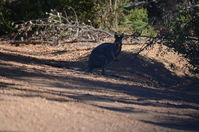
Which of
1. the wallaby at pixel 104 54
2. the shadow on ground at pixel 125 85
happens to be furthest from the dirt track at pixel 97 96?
the wallaby at pixel 104 54

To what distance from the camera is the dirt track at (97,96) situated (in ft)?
24.4

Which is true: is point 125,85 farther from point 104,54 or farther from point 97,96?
point 97,96

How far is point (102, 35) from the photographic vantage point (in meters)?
18.5

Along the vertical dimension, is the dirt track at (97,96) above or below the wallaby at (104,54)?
below

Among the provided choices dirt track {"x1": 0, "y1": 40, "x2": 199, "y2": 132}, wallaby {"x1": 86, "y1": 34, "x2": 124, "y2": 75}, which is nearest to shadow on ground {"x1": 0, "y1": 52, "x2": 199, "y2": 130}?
dirt track {"x1": 0, "y1": 40, "x2": 199, "y2": 132}

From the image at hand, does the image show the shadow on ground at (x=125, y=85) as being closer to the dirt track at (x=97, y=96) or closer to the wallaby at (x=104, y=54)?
the dirt track at (x=97, y=96)

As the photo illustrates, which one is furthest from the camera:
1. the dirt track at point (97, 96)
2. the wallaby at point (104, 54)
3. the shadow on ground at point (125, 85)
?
the wallaby at point (104, 54)

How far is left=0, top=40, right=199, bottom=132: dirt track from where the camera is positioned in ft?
24.4

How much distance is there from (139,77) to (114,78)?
1.34m

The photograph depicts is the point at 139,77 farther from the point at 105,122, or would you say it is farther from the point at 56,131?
the point at 56,131

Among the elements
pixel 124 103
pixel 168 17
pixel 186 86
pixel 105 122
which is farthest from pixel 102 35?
pixel 105 122

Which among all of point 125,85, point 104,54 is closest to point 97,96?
point 125,85

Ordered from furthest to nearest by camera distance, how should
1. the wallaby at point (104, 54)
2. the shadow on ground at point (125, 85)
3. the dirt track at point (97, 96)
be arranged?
the wallaby at point (104, 54)
the shadow on ground at point (125, 85)
the dirt track at point (97, 96)

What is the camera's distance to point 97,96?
9.81m
